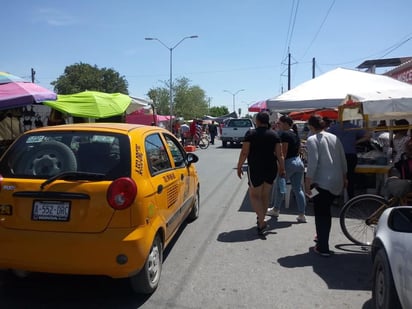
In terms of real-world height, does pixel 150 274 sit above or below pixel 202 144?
below

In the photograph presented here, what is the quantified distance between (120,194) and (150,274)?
37.5 inches

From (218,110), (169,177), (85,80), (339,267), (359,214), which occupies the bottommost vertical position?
(339,267)

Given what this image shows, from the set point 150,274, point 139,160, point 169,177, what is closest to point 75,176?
point 139,160

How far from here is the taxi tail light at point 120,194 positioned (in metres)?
3.57

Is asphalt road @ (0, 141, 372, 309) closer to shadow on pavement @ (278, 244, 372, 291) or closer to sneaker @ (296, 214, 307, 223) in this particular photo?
shadow on pavement @ (278, 244, 372, 291)

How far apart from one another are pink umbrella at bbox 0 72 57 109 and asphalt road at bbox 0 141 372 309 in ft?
11.8

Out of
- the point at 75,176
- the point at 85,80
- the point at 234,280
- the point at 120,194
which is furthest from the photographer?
the point at 85,80

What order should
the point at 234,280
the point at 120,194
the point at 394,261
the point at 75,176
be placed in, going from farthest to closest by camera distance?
the point at 234,280
the point at 75,176
the point at 120,194
the point at 394,261

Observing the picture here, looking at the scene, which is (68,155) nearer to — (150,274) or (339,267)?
(150,274)

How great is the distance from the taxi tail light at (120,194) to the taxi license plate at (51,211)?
0.40 meters

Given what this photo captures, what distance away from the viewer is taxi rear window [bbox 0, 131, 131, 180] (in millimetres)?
3809

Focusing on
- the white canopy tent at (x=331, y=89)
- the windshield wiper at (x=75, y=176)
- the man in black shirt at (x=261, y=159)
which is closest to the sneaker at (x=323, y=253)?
the man in black shirt at (x=261, y=159)

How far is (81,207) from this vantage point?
3592 millimetres

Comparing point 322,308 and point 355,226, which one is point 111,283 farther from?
point 355,226
